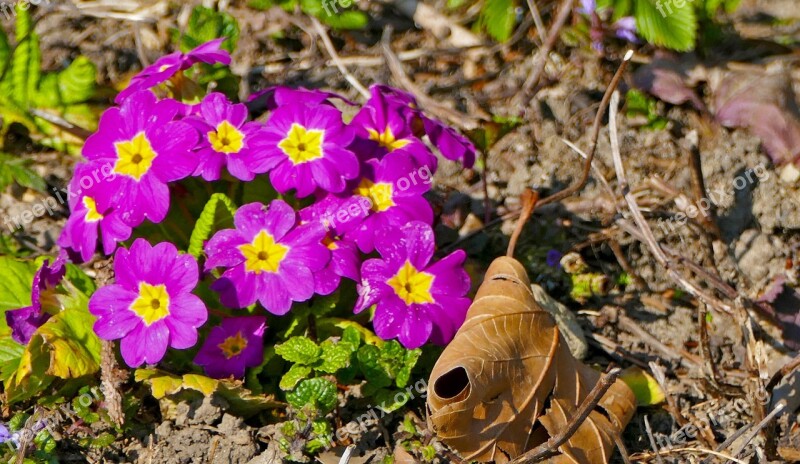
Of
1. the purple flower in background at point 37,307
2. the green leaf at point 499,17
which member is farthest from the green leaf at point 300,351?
the green leaf at point 499,17

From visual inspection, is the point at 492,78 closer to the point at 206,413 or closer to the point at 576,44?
the point at 576,44

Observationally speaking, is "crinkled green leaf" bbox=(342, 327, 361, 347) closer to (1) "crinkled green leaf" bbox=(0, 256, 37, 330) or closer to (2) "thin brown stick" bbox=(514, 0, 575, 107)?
(1) "crinkled green leaf" bbox=(0, 256, 37, 330)

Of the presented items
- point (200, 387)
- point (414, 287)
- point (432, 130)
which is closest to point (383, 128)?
point (432, 130)

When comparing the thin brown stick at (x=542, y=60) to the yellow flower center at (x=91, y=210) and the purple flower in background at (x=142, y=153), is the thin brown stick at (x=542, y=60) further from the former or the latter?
the yellow flower center at (x=91, y=210)

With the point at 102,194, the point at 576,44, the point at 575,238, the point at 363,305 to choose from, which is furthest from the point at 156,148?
the point at 576,44

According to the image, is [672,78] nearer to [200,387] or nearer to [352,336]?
[352,336]

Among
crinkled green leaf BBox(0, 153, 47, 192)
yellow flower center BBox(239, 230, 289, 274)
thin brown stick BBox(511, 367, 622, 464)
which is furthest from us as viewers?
crinkled green leaf BBox(0, 153, 47, 192)

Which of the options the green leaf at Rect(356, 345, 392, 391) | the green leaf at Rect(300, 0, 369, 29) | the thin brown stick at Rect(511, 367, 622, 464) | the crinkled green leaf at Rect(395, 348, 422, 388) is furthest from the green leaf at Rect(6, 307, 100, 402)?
the green leaf at Rect(300, 0, 369, 29)
